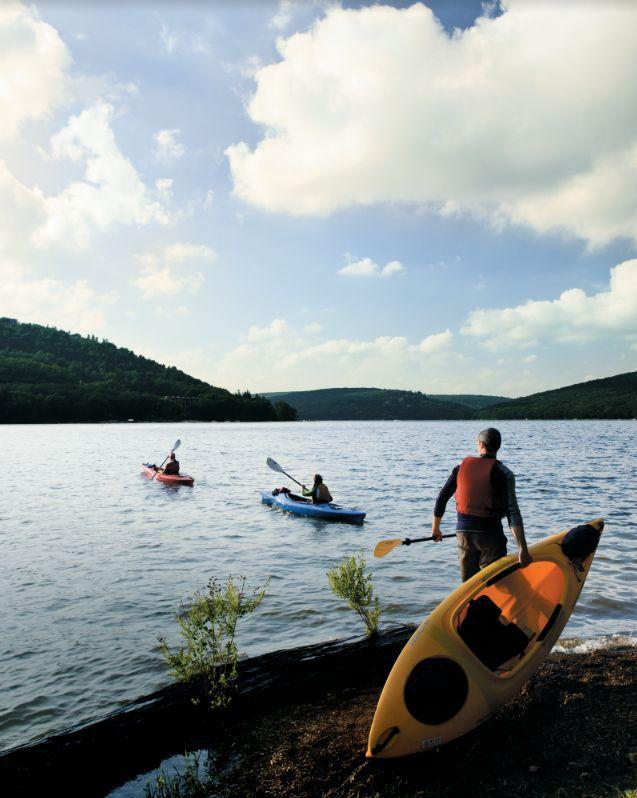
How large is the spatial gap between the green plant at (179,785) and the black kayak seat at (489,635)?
294cm

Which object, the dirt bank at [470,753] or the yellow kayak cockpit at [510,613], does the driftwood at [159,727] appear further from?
the yellow kayak cockpit at [510,613]

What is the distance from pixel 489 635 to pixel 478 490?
1.64m

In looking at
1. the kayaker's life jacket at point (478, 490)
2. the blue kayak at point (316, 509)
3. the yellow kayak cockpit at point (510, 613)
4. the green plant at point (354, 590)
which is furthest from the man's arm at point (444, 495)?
the blue kayak at point (316, 509)

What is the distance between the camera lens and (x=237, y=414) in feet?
619

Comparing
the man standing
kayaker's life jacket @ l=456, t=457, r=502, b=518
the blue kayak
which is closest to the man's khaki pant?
the man standing

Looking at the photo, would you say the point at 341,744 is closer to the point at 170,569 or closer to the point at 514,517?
the point at 514,517

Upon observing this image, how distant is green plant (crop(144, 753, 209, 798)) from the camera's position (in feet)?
15.6

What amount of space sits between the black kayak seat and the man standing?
719mm

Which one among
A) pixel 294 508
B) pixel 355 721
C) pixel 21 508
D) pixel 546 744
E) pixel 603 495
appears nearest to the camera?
pixel 546 744

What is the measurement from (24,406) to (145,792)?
14330 centimetres

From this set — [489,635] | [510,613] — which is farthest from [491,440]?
[489,635]

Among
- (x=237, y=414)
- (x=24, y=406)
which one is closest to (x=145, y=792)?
(x=24, y=406)

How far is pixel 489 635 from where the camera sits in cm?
592

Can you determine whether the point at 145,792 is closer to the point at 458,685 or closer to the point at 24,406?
the point at 458,685
